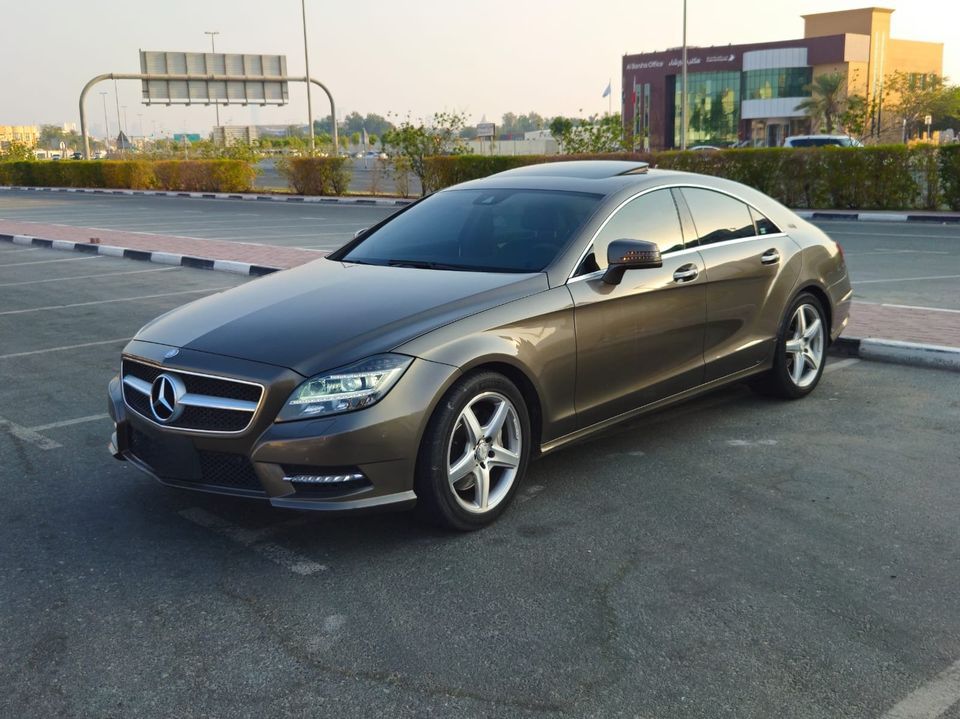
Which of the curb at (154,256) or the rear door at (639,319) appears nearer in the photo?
the rear door at (639,319)

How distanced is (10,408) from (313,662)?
4.11m

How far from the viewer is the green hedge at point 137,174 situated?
1435 inches

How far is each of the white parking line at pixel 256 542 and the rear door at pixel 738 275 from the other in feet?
8.60

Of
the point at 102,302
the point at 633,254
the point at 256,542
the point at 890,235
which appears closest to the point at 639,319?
the point at 633,254

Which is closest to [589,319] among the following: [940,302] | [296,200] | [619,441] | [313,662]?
[619,441]

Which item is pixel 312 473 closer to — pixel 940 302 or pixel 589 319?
A: pixel 589 319

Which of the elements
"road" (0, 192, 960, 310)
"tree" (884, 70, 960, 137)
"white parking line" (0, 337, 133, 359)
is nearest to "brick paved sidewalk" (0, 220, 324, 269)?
"road" (0, 192, 960, 310)

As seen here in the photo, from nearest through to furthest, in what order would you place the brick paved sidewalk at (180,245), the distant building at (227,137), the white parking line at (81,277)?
the white parking line at (81,277) < the brick paved sidewalk at (180,245) < the distant building at (227,137)

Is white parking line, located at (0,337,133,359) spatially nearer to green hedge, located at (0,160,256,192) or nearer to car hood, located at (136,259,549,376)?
car hood, located at (136,259,549,376)

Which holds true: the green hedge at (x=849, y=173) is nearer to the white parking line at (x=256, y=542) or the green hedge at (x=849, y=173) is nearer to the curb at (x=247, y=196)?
the curb at (x=247, y=196)

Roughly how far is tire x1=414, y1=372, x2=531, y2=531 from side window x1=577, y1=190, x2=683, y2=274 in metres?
0.89

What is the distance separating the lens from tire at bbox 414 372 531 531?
4.09 metres

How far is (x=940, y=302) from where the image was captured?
9617 millimetres

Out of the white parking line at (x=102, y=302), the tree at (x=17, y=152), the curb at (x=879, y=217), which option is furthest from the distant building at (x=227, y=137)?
the white parking line at (x=102, y=302)
